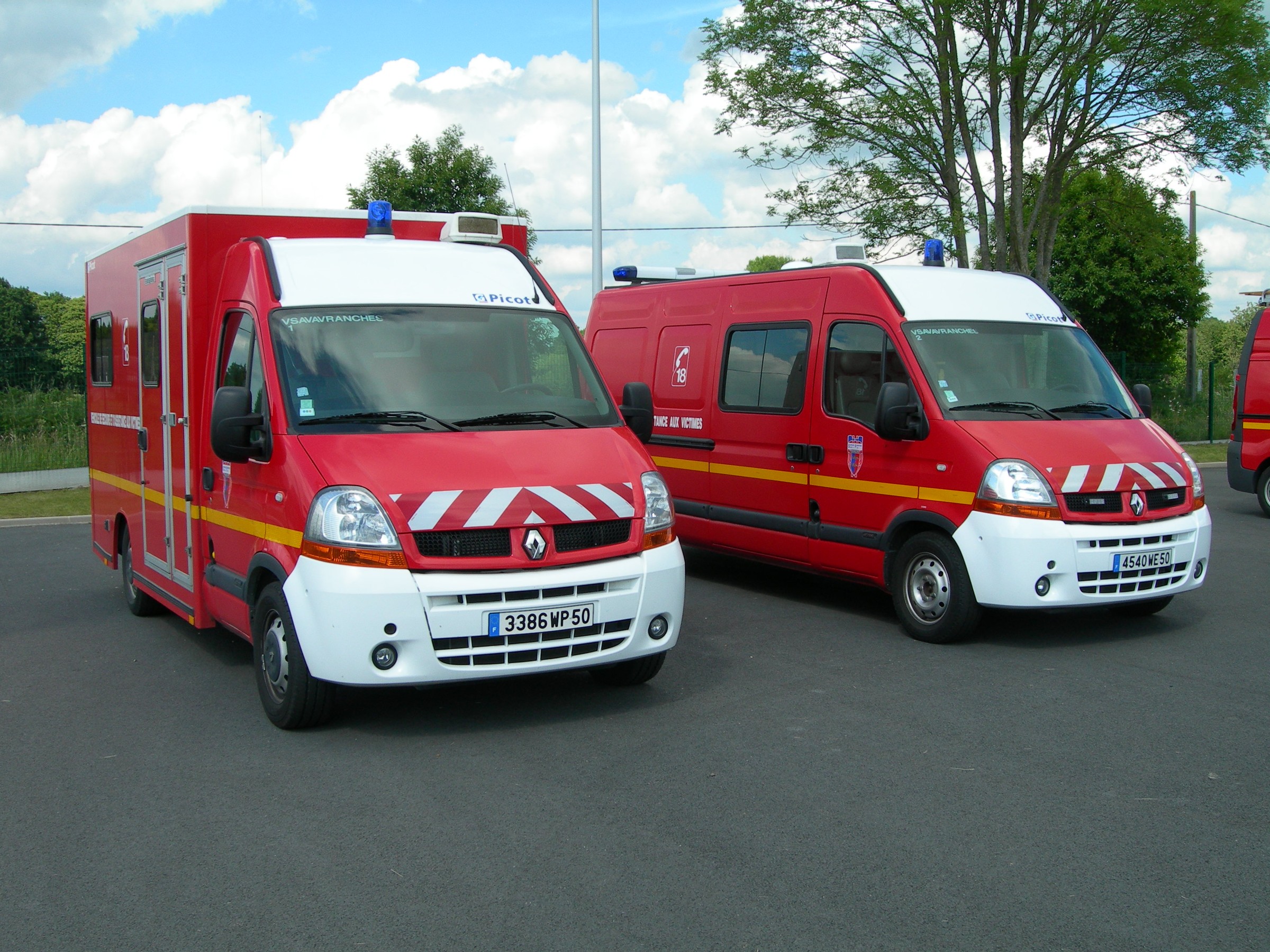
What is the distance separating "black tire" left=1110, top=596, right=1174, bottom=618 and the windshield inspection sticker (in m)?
Result: 1.92

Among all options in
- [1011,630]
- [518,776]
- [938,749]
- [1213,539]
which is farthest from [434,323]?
[1213,539]

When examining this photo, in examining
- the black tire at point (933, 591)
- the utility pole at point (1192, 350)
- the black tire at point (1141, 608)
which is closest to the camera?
the black tire at point (933, 591)

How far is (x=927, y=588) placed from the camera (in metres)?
7.73

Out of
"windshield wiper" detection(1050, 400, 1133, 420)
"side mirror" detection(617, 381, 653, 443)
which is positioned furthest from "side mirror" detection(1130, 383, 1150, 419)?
"side mirror" detection(617, 381, 653, 443)

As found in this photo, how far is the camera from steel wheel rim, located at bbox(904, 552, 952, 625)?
755cm

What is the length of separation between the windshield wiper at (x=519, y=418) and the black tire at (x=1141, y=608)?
4102 mm

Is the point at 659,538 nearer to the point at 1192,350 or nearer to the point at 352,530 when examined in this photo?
the point at 352,530

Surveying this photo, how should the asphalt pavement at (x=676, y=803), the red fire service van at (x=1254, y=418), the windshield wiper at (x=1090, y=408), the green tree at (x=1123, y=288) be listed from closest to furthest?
the asphalt pavement at (x=676, y=803)
the windshield wiper at (x=1090, y=408)
the red fire service van at (x=1254, y=418)
the green tree at (x=1123, y=288)

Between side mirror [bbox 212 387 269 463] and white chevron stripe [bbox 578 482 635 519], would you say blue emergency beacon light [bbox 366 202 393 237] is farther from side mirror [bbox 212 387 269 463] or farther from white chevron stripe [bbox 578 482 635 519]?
white chevron stripe [bbox 578 482 635 519]

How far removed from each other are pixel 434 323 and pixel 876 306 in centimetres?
340

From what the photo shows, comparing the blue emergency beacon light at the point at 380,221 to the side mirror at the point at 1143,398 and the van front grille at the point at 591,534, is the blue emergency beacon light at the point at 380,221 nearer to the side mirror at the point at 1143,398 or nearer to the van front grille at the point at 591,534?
the van front grille at the point at 591,534

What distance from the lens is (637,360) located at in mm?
10906

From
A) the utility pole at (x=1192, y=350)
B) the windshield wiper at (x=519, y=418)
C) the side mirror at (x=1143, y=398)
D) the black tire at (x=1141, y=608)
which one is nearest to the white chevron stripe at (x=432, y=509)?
the windshield wiper at (x=519, y=418)

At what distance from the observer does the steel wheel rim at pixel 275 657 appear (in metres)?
5.70
